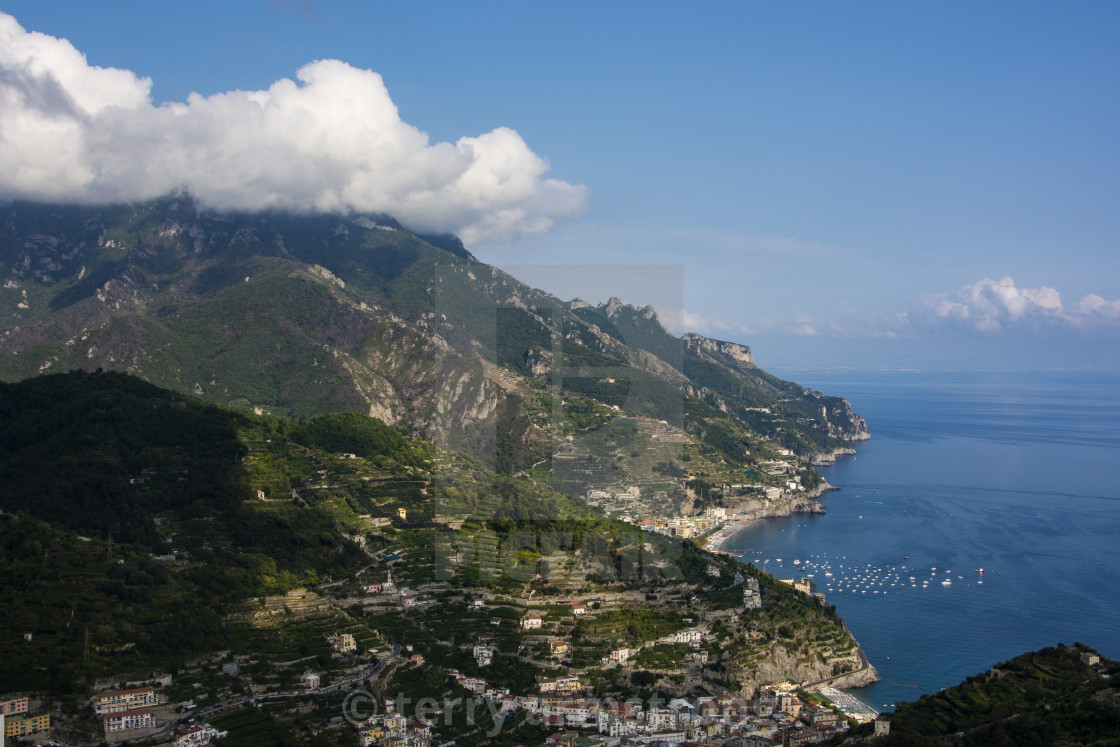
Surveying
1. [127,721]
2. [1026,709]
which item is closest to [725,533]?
[1026,709]

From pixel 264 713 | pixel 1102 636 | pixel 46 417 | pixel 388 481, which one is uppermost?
pixel 46 417

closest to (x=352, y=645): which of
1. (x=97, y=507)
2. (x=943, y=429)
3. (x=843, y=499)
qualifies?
(x=97, y=507)

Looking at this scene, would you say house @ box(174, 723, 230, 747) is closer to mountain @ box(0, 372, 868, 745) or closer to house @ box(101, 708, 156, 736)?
mountain @ box(0, 372, 868, 745)

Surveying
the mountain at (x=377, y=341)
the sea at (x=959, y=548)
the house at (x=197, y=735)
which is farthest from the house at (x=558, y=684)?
the mountain at (x=377, y=341)

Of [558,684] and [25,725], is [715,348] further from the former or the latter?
[25,725]

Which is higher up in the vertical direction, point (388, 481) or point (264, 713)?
point (388, 481)

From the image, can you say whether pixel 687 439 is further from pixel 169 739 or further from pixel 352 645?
pixel 169 739

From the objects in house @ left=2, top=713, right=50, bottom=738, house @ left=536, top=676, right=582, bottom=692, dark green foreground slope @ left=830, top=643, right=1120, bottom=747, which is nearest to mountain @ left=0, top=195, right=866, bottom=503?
house @ left=536, top=676, right=582, bottom=692
